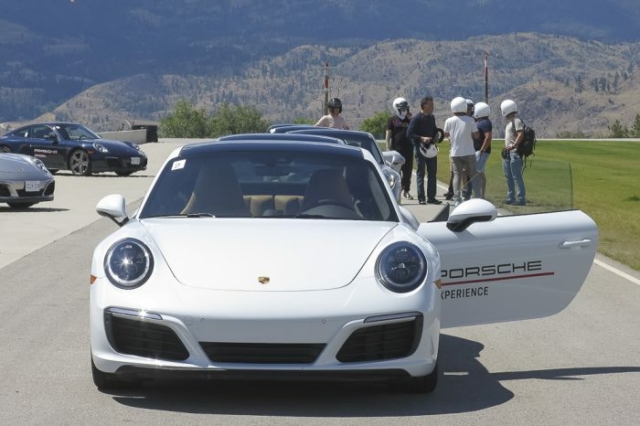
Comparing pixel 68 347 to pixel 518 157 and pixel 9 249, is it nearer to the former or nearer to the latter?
pixel 9 249

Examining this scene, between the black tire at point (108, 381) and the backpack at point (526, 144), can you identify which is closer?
the black tire at point (108, 381)

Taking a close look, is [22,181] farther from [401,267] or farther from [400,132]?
[401,267]

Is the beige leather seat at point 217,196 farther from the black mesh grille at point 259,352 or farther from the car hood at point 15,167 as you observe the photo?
the car hood at point 15,167

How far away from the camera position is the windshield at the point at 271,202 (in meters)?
8.05

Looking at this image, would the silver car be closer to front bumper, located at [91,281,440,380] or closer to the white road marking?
the white road marking

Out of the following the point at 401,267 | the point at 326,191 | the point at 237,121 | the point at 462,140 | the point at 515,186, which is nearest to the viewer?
the point at 401,267

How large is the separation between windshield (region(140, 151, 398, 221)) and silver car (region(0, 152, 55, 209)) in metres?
13.7

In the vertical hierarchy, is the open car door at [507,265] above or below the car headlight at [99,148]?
above

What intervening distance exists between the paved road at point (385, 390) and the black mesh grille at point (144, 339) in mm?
284

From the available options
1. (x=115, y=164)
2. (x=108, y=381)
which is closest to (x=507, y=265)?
(x=108, y=381)

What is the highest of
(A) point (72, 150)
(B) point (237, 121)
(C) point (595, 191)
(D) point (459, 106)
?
(D) point (459, 106)

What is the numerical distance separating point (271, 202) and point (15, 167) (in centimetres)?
1374

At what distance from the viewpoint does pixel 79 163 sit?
3509 cm

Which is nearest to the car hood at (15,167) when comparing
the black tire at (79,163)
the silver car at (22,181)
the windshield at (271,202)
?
the silver car at (22,181)
